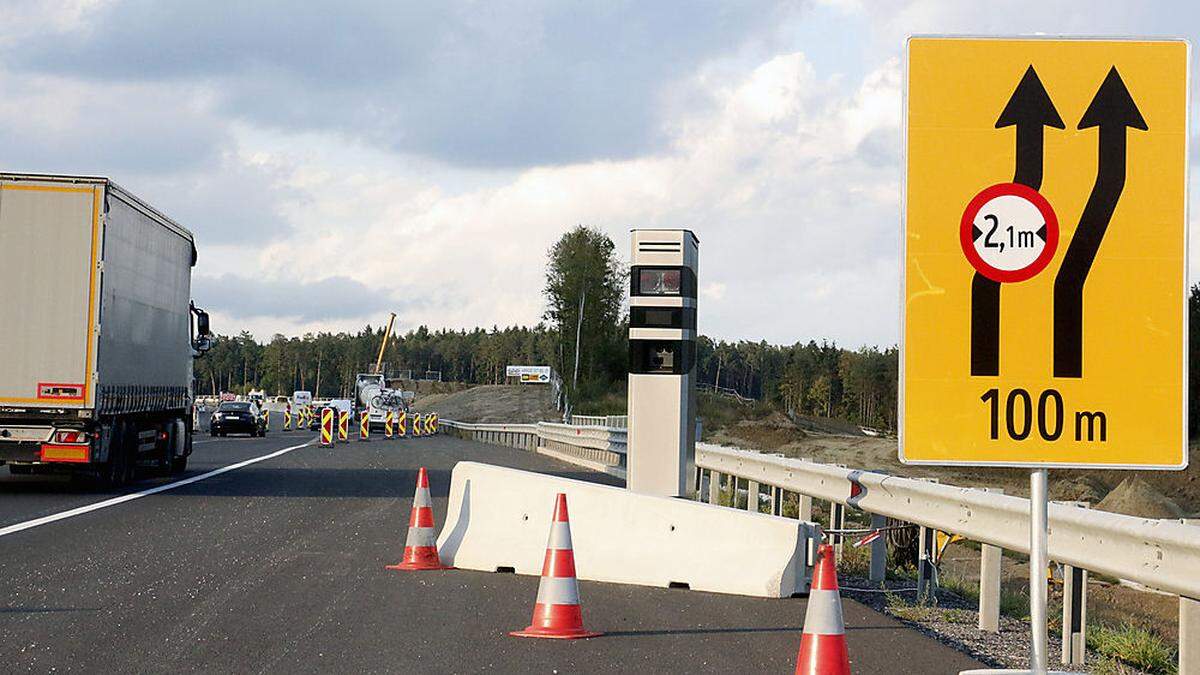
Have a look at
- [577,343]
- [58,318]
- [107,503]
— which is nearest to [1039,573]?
[107,503]

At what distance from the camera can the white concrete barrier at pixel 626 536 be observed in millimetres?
10120

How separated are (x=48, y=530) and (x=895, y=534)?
8.40m

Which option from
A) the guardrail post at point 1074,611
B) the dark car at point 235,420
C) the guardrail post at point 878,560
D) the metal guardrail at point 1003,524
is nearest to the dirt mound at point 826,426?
the dark car at point 235,420

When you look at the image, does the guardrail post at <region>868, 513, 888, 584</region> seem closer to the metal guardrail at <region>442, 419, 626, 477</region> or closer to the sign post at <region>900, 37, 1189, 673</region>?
the sign post at <region>900, 37, 1189, 673</region>

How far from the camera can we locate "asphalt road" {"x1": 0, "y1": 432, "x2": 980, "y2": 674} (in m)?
7.78

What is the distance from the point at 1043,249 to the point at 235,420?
58247 mm

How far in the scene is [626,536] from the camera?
11.1 meters

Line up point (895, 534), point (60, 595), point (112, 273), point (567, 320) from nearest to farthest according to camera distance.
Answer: point (60, 595), point (895, 534), point (112, 273), point (567, 320)

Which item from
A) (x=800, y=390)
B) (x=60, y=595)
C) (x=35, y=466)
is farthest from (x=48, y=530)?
(x=800, y=390)

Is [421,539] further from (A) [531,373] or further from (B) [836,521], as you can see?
(A) [531,373]

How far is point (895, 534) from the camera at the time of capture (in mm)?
13250

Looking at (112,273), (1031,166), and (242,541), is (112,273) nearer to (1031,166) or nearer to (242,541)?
(242,541)

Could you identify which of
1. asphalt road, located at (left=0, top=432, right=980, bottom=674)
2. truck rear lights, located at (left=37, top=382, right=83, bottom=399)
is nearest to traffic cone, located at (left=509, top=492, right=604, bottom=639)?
asphalt road, located at (left=0, top=432, right=980, bottom=674)

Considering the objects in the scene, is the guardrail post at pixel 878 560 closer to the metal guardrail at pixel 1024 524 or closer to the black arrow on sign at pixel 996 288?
the metal guardrail at pixel 1024 524
